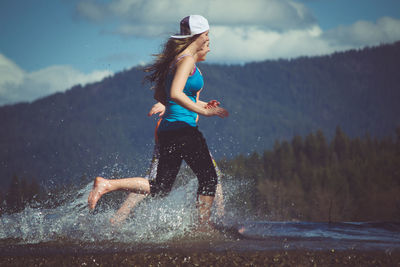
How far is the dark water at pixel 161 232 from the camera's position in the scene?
354cm

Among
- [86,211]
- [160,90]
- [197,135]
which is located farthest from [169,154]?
[86,211]

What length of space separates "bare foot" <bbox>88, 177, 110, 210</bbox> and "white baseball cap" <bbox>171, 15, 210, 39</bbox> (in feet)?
4.52

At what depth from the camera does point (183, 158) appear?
4.15 metres

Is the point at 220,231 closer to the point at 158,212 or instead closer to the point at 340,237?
the point at 158,212

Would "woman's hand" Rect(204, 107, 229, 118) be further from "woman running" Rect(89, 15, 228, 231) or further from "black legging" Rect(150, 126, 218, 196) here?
"black legging" Rect(150, 126, 218, 196)

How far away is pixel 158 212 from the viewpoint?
4.55 meters

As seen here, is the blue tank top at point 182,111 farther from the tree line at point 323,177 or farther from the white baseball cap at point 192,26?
the tree line at point 323,177

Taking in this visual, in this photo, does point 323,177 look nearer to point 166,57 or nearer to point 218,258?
point 166,57

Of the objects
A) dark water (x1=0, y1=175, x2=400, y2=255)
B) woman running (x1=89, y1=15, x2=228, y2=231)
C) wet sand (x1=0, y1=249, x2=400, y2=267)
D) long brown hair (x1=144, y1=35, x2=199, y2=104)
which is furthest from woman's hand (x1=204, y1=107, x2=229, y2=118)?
wet sand (x1=0, y1=249, x2=400, y2=267)

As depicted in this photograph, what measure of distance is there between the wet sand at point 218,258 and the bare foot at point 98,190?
0.93 m

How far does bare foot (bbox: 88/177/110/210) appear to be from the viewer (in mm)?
4098

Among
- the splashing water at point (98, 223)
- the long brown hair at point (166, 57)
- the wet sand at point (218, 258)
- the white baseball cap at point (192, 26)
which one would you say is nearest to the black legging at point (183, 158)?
the splashing water at point (98, 223)

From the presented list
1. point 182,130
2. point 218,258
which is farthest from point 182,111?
point 218,258

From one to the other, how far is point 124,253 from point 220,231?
1.29 meters
